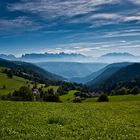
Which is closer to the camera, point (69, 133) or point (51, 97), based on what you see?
point (69, 133)

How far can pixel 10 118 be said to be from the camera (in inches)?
1029

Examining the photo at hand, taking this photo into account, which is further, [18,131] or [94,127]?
[94,127]

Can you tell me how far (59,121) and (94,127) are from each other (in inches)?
120

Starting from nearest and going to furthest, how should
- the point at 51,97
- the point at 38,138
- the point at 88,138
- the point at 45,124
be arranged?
the point at 38,138, the point at 88,138, the point at 45,124, the point at 51,97

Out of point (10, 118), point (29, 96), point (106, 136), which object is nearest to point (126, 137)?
point (106, 136)

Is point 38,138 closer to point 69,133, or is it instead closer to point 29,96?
point 69,133

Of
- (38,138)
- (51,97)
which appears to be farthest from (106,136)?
(51,97)

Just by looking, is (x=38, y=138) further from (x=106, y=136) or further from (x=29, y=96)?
(x=29, y=96)

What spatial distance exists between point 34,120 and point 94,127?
5045mm

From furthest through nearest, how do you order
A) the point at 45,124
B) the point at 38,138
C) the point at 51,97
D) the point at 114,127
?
the point at 51,97 → the point at 114,127 → the point at 45,124 → the point at 38,138

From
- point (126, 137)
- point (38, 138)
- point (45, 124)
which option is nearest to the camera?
point (38, 138)

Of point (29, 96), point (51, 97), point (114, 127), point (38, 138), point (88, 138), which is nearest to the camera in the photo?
point (38, 138)

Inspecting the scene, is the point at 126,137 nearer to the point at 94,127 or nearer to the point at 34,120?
the point at 94,127

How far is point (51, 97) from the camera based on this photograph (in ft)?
325
